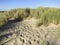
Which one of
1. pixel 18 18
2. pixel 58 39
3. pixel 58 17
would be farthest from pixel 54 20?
pixel 18 18

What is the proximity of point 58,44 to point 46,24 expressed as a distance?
5051 mm

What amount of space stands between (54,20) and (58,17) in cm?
40

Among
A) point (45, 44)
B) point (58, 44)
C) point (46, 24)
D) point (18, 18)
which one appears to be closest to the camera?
point (45, 44)

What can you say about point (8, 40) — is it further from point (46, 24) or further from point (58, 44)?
point (46, 24)

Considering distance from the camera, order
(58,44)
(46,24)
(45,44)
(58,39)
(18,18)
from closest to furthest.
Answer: (45,44) < (58,44) < (58,39) < (46,24) < (18,18)

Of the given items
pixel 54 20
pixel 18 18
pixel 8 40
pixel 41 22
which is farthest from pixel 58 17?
pixel 18 18

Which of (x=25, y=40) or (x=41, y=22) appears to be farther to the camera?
(x=41, y=22)

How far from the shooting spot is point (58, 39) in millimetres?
8977

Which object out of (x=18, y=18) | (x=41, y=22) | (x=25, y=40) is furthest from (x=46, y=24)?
(x=18, y=18)

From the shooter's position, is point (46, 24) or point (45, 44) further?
point (46, 24)

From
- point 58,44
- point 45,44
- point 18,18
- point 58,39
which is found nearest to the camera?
point 45,44

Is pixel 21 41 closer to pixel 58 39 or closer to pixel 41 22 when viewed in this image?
pixel 58 39

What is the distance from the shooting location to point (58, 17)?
44.2ft

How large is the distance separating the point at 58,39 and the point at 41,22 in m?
5.00
